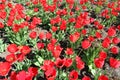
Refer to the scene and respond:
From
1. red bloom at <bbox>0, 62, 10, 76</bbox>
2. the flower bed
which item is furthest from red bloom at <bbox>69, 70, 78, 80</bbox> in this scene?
red bloom at <bbox>0, 62, 10, 76</bbox>

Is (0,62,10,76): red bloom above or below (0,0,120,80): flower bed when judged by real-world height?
above

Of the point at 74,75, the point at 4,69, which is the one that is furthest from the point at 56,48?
Answer: the point at 4,69

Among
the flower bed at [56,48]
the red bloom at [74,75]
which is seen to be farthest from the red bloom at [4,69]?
the red bloom at [74,75]

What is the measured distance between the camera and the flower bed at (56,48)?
520 centimetres

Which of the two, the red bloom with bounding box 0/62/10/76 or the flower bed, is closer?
the red bloom with bounding box 0/62/10/76

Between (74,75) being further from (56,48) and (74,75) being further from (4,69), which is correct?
(4,69)

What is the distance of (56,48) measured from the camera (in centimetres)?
567

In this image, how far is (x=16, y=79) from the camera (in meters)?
4.31

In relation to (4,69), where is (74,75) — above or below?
below

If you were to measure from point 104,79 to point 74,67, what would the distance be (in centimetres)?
148

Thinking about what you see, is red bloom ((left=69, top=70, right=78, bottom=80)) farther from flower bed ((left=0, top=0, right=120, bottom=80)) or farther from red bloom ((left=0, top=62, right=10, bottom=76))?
red bloom ((left=0, top=62, right=10, bottom=76))

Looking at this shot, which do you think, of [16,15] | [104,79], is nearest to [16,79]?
[104,79]

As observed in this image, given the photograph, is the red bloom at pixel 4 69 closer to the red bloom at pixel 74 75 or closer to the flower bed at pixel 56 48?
the flower bed at pixel 56 48

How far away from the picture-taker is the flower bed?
5199 mm
